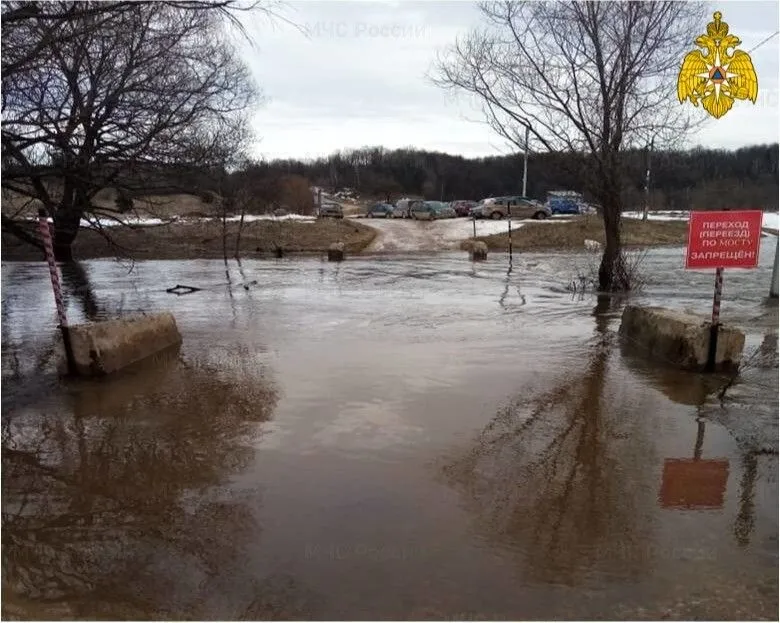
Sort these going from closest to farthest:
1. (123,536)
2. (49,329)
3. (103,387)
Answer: (123,536) < (103,387) < (49,329)

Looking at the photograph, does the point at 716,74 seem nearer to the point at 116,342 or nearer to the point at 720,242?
the point at 720,242

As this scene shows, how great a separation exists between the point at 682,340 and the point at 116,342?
6301mm

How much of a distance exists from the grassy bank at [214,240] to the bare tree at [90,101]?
13.2 metres

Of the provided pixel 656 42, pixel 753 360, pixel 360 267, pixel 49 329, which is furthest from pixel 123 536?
pixel 360 267

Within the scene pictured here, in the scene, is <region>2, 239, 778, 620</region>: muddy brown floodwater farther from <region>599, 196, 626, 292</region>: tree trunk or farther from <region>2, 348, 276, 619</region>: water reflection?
<region>599, 196, 626, 292</region>: tree trunk

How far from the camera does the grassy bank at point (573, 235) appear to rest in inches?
1245

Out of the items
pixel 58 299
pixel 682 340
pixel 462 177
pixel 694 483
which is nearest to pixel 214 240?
pixel 58 299

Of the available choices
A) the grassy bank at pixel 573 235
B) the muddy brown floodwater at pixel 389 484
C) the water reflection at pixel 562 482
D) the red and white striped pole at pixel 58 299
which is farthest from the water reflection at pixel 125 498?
the grassy bank at pixel 573 235

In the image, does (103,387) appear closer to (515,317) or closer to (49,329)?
(49,329)

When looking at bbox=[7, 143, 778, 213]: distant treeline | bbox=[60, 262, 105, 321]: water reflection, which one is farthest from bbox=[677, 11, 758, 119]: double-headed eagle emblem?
bbox=[60, 262, 105, 321]: water reflection

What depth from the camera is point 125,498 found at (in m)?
4.12

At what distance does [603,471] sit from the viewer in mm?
4441

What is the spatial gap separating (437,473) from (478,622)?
1.58 m

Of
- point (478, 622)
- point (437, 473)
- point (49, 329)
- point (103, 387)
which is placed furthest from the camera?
point (49, 329)
